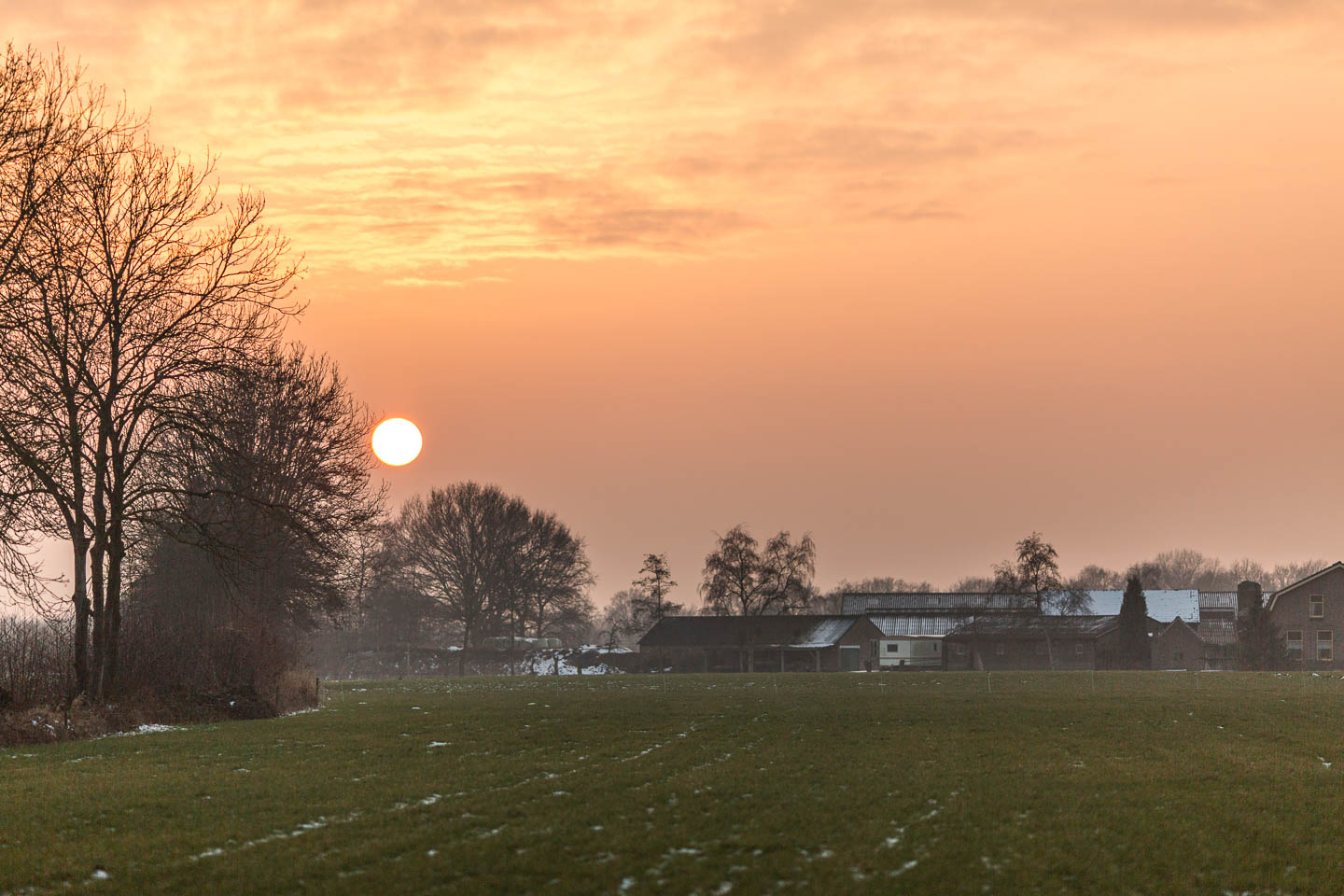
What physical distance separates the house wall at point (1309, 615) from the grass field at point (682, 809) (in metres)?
93.1

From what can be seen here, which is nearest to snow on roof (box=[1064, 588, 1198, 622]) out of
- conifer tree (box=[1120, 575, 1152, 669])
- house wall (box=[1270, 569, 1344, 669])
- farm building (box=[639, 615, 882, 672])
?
house wall (box=[1270, 569, 1344, 669])

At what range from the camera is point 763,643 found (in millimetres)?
121125

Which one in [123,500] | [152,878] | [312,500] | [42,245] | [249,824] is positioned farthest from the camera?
[312,500]

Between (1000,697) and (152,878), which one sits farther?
(1000,697)

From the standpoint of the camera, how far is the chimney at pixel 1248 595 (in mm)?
110875

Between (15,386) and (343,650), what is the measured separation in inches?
3989

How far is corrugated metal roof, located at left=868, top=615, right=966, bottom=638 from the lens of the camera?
5443 inches

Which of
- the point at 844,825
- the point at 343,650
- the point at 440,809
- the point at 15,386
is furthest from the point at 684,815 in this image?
the point at 343,650

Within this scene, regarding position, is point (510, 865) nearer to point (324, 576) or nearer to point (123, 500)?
point (123, 500)

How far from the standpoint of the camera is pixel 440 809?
16734mm

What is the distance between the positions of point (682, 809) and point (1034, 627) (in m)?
110

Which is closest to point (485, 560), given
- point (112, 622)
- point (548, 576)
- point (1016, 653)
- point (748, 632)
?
point (548, 576)

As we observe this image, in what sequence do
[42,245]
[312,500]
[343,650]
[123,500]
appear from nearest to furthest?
[42,245] < [123,500] < [312,500] < [343,650]

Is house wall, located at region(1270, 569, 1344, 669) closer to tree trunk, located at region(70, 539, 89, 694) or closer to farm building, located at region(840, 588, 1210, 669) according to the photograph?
farm building, located at region(840, 588, 1210, 669)
